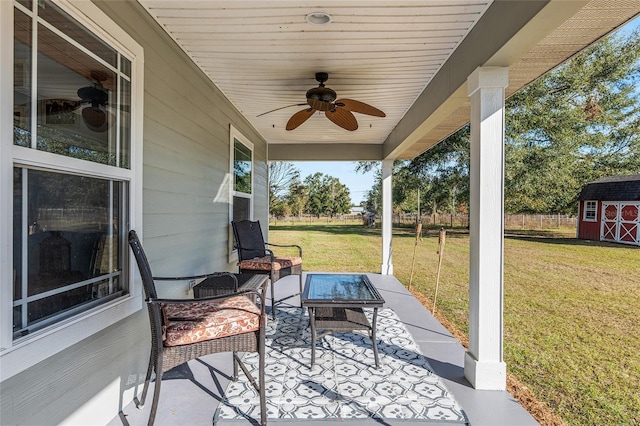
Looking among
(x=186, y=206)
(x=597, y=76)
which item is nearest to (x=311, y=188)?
(x=597, y=76)

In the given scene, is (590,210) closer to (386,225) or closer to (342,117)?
(386,225)

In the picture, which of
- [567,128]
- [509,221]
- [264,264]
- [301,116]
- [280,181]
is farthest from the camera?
[280,181]

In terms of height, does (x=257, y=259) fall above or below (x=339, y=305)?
above

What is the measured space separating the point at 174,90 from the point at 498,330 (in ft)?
10.1

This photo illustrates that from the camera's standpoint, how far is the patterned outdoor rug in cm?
202

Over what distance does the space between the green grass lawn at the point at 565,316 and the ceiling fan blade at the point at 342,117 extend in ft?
8.95

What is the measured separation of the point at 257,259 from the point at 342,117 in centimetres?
203

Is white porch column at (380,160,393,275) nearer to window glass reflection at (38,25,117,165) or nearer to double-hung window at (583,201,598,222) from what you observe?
window glass reflection at (38,25,117,165)

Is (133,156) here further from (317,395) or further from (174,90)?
(317,395)

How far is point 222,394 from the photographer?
2.21 m

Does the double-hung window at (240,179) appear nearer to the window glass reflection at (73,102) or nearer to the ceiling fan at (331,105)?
Answer: the ceiling fan at (331,105)

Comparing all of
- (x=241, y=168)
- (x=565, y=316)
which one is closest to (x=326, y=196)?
(x=241, y=168)

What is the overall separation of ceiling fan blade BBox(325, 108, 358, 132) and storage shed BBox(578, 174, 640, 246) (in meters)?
12.7

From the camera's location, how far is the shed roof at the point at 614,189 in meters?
11.5
